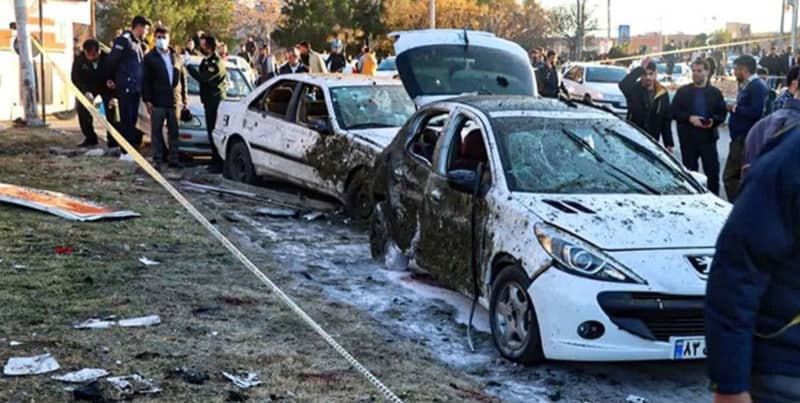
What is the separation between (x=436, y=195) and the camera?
6.43 metres

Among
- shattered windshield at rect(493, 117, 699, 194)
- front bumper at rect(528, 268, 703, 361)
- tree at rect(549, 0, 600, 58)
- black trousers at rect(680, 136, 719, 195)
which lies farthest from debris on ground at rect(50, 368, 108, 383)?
tree at rect(549, 0, 600, 58)

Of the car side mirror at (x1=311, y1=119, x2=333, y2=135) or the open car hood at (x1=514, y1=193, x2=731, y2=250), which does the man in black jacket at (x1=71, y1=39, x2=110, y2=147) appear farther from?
the open car hood at (x1=514, y1=193, x2=731, y2=250)

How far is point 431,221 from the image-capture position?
21.3 feet

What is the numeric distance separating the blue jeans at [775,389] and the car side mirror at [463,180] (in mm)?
3623

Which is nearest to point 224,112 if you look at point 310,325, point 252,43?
point 310,325

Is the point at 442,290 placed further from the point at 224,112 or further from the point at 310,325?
the point at 224,112

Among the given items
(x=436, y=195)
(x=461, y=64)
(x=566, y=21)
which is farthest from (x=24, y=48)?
(x=566, y=21)

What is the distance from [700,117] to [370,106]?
3700mm

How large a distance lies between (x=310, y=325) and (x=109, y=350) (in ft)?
4.13

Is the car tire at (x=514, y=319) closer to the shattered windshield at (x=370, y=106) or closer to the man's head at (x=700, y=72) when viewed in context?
the shattered windshield at (x=370, y=106)

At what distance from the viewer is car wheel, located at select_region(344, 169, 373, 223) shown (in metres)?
8.92

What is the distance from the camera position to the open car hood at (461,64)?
10375 millimetres

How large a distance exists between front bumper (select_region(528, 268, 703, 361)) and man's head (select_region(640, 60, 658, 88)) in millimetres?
7731

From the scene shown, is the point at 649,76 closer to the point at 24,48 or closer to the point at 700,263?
the point at 700,263
